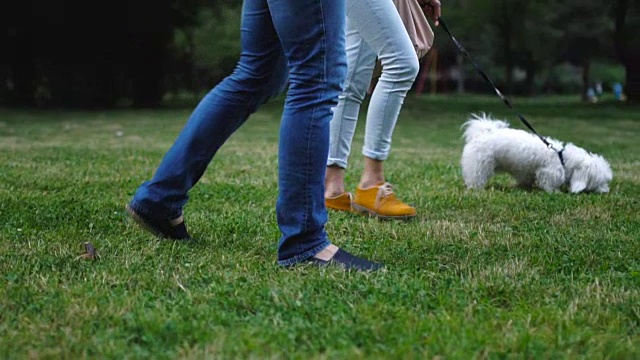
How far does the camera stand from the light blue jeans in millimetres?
4242

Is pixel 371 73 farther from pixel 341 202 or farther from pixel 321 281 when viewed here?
pixel 321 281

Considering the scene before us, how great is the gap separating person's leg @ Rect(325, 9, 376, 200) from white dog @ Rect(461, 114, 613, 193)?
5.36 feet

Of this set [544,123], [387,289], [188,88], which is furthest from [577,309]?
[188,88]

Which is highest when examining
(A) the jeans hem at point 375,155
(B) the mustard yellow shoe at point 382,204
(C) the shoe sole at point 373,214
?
(A) the jeans hem at point 375,155

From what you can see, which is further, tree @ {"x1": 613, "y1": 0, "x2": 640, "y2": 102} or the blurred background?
tree @ {"x1": 613, "y1": 0, "x2": 640, "y2": 102}

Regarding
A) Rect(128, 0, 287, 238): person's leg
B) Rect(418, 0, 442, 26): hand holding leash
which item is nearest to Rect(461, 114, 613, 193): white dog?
Rect(418, 0, 442, 26): hand holding leash

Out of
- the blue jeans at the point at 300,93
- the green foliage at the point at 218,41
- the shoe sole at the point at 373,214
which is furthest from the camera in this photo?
the green foliage at the point at 218,41

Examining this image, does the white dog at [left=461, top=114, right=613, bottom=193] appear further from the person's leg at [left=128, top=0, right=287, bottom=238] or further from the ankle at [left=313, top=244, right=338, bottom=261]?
the ankle at [left=313, top=244, right=338, bottom=261]

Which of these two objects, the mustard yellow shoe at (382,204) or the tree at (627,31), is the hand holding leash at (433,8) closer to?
the mustard yellow shoe at (382,204)

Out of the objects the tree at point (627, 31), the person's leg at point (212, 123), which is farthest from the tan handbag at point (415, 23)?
the tree at point (627, 31)

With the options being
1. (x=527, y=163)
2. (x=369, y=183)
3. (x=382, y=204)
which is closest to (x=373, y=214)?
(x=382, y=204)

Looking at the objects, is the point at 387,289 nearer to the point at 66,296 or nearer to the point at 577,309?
the point at 577,309

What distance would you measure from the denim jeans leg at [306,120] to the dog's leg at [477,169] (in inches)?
124

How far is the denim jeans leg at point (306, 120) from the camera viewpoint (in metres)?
3.00
